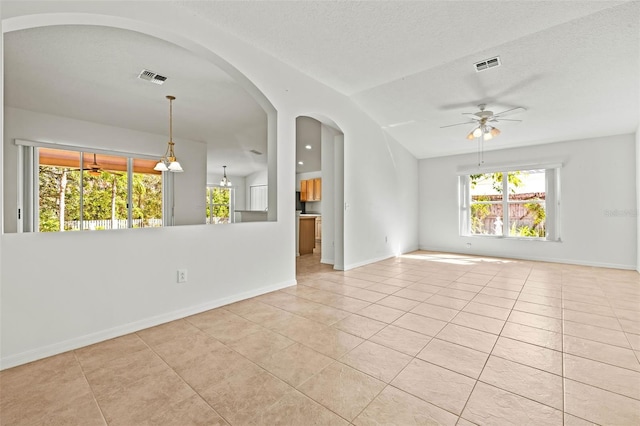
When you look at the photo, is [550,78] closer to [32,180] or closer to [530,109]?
[530,109]

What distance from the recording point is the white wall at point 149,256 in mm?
1906

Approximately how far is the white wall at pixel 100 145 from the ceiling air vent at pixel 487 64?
5.69 meters

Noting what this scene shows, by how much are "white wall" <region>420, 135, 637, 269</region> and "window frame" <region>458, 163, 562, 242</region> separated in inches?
3.7

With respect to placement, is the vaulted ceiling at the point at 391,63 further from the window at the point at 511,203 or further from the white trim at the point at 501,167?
the window at the point at 511,203

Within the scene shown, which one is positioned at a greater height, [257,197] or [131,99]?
[131,99]

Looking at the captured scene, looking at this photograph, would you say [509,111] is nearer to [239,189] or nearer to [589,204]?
[589,204]

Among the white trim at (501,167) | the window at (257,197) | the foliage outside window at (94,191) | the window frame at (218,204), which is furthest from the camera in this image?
the window at (257,197)

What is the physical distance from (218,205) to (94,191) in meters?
3.16

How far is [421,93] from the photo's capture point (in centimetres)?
436

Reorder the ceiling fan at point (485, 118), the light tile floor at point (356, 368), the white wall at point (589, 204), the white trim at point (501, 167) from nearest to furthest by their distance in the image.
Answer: the light tile floor at point (356, 368)
the ceiling fan at point (485, 118)
the white wall at point (589, 204)
the white trim at point (501, 167)

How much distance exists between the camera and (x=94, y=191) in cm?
521

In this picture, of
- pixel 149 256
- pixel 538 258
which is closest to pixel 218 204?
pixel 149 256

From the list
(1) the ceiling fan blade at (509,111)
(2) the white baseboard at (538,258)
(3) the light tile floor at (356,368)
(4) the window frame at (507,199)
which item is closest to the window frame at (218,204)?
(3) the light tile floor at (356,368)

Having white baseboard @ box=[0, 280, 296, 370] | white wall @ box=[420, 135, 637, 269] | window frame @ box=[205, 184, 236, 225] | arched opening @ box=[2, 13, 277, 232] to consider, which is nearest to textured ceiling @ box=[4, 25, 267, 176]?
arched opening @ box=[2, 13, 277, 232]
